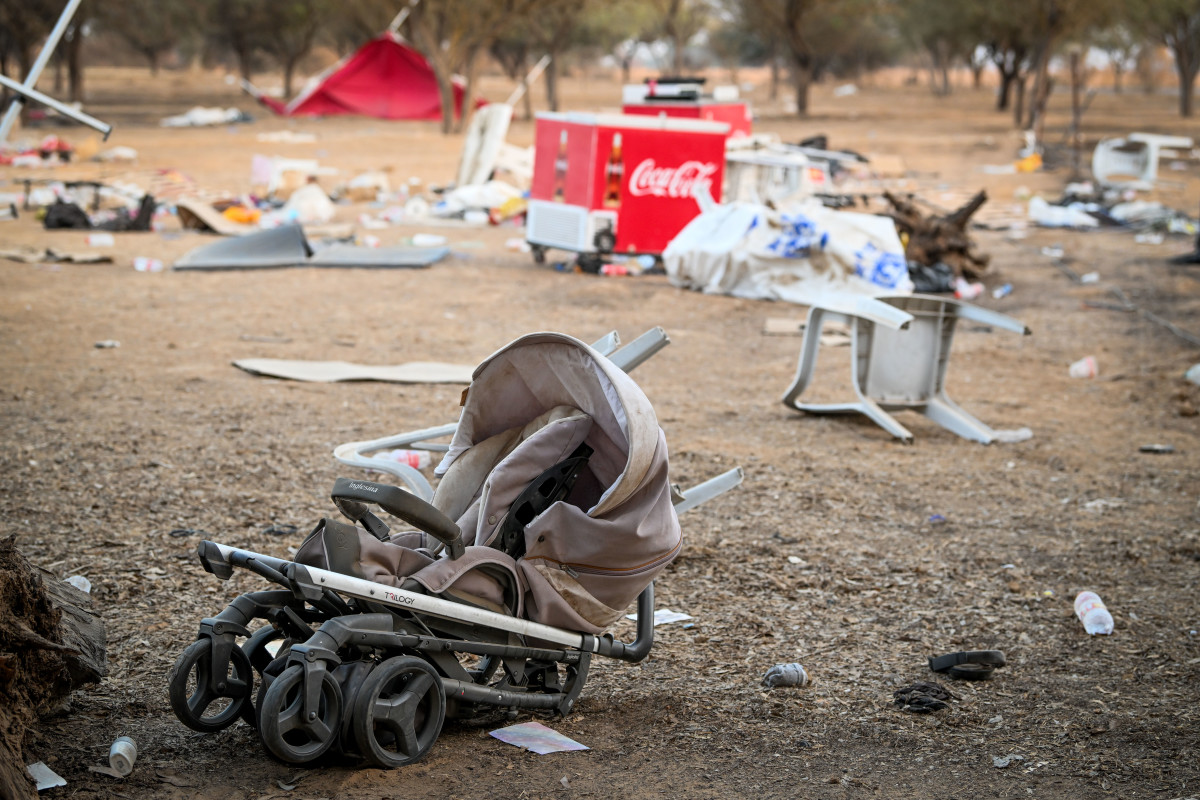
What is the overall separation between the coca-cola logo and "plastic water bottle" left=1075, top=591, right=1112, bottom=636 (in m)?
9.17

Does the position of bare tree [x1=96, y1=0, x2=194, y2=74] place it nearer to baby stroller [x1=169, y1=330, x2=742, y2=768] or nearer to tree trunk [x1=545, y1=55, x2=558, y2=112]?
tree trunk [x1=545, y1=55, x2=558, y2=112]

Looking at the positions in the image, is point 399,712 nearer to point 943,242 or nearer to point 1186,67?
point 943,242

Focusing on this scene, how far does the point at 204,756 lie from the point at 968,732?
7.50ft

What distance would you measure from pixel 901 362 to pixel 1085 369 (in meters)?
2.52

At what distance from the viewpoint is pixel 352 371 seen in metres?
8.12

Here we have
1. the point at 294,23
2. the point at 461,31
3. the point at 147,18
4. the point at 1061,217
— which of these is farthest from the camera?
the point at 147,18

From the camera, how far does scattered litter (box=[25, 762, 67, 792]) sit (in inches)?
110

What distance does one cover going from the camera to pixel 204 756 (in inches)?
119

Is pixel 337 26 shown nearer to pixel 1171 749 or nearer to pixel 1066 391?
pixel 1066 391

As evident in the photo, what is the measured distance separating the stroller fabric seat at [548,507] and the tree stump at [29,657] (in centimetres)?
75

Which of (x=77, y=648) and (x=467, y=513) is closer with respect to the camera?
(x=77, y=648)

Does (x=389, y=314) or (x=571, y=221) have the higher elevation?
(x=571, y=221)

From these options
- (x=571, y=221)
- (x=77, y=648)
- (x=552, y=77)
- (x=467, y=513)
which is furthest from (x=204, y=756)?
(x=552, y=77)

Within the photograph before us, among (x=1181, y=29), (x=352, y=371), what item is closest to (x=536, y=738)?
(x=352, y=371)
